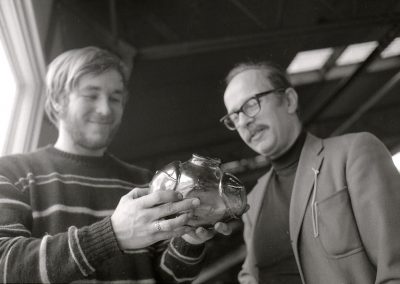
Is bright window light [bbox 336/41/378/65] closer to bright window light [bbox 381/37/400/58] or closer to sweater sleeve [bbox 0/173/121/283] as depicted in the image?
bright window light [bbox 381/37/400/58]

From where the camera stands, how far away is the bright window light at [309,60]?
2.96m

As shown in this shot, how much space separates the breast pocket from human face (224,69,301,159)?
26 cm

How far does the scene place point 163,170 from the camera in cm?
66

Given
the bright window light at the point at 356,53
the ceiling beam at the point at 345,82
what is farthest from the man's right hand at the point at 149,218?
the bright window light at the point at 356,53

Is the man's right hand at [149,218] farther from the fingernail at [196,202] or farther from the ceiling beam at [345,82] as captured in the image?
the ceiling beam at [345,82]

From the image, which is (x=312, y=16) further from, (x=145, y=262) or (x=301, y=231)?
(x=145, y=262)

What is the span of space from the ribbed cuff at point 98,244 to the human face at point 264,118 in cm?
67

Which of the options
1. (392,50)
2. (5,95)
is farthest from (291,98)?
(392,50)

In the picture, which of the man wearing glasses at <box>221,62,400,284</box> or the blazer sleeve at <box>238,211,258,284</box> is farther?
the blazer sleeve at <box>238,211,258,284</box>

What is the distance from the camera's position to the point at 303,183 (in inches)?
41.5

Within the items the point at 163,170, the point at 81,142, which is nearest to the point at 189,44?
the point at 81,142

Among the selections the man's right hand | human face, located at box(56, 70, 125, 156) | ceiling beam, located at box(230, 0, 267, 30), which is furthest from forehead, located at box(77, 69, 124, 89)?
ceiling beam, located at box(230, 0, 267, 30)

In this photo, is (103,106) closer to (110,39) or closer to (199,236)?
(199,236)

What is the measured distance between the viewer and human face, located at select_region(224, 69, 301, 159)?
1167 mm
